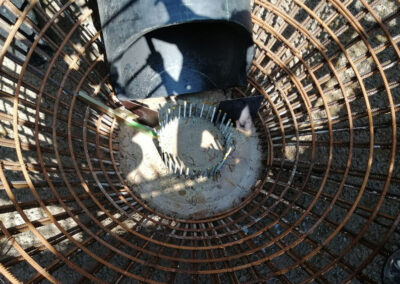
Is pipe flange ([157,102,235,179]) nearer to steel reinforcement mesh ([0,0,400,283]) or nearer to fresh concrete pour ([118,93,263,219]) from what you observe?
fresh concrete pour ([118,93,263,219])

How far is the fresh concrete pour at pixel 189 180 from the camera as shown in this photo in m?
2.76

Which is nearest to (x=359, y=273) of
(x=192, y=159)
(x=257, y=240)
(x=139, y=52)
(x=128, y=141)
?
(x=257, y=240)

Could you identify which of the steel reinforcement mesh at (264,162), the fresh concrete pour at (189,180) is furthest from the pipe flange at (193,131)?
the steel reinforcement mesh at (264,162)

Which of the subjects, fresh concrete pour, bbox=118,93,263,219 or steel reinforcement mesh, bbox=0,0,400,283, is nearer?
steel reinforcement mesh, bbox=0,0,400,283

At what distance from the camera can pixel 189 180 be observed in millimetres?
2816

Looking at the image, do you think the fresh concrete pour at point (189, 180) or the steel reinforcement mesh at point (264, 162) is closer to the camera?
the steel reinforcement mesh at point (264, 162)

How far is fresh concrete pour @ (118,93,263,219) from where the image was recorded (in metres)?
2.76

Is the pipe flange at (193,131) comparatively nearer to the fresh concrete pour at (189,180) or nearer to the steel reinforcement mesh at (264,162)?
the fresh concrete pour at (189,180)

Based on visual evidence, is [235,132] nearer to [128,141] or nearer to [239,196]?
[239,196]

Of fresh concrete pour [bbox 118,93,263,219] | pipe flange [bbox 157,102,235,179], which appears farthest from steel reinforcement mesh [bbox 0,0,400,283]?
pipe flange [bbox 157,102,235,179]

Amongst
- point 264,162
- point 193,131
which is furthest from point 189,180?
point 264,162

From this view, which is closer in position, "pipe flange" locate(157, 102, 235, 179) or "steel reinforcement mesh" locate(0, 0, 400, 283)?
"steel reinforcement mesh" locate(0, 0, 400, 283)

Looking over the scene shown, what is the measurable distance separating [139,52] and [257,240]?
6.07ft

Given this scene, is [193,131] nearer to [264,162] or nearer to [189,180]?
[189,180]
